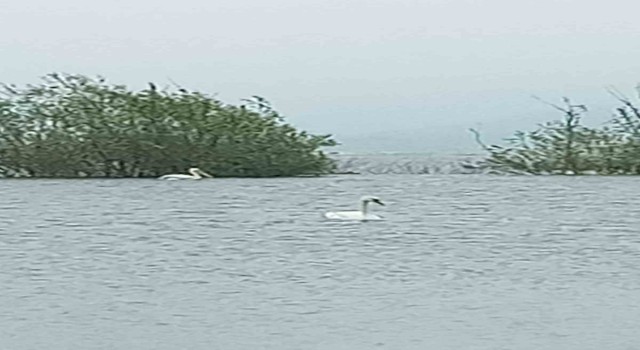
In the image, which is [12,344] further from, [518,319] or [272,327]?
[518,319]

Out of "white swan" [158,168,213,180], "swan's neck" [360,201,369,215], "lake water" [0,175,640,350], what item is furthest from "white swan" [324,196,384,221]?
"white swan" [158,168,213,180]

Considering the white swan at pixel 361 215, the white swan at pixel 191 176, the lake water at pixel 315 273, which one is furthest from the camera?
the white swan at pixel 191 176

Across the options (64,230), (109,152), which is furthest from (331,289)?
(109,152)

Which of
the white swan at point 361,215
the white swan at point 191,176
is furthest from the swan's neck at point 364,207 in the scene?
the white swan at point 191,176

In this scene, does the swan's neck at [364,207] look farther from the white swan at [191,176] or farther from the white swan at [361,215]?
the white swan at [191,176]

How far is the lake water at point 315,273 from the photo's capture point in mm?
9375

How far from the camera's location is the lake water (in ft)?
30.8

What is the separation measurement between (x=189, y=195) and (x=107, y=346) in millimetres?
15779

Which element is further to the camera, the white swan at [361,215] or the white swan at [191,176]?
the white swan at [191,176]

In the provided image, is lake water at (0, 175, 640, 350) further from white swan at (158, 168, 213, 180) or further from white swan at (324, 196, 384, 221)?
white swan at (158, 168, 213, 180)

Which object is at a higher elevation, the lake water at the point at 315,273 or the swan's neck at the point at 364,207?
the swan's neck at the point at 364,207

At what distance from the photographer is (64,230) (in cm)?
1778

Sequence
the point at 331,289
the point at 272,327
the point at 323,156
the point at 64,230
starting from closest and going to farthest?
the point at 272,327 → the point at 331,289 → the point at 64,230 → the point at 323,156

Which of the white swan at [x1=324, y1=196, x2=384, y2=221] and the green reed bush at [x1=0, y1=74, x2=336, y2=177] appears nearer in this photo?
the white swan at [x1=324, y1=196, x2=384, y2=221]
